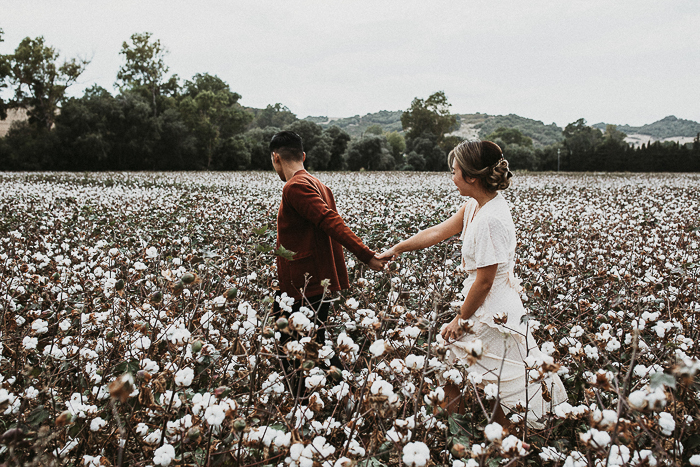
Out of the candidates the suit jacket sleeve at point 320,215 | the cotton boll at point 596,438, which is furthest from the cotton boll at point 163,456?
the suit jacket sleeve at point 320,215

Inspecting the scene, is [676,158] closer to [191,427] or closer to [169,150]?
[169,150]

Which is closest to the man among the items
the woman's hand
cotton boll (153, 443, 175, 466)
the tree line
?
the woman's hand

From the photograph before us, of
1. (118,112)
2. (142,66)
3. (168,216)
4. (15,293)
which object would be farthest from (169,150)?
(15,293)

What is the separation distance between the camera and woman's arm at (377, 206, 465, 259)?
302 centimetres

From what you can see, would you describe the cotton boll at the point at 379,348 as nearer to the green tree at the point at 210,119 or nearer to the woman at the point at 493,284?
the woman at the point at 493,284

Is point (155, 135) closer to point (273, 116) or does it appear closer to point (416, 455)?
point (416, 455)

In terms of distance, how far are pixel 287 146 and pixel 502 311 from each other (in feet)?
6.00

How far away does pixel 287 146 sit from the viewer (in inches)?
124

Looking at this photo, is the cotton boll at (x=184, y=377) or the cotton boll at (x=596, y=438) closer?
the cotton boll at (x=596, y=438)

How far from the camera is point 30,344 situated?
2146 millimetres

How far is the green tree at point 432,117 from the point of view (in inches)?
3100

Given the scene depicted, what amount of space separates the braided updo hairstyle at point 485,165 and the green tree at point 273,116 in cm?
11532

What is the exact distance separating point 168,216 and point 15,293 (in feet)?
12.3

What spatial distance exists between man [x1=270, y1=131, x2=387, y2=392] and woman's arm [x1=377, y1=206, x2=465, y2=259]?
0.13 metres
